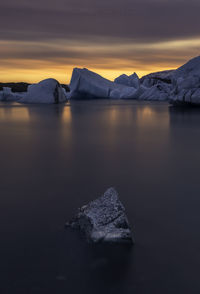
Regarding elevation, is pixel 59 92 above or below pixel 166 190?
above

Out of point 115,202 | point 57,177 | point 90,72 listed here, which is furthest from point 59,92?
point 115,202

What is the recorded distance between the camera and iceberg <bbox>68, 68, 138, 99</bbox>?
53.7 metres

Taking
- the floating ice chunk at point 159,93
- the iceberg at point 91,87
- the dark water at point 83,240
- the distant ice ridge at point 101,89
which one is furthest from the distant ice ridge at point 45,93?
the dark water at point 83,240

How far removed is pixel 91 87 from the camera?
2163 inches

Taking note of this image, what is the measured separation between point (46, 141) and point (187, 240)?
27.3ft

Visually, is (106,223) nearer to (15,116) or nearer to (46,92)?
(15,116)

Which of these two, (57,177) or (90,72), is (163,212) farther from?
(90,72)

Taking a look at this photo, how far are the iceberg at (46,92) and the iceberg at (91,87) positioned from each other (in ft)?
38.9

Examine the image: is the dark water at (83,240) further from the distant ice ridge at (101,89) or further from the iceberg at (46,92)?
the distant ice ridge at (101,89)

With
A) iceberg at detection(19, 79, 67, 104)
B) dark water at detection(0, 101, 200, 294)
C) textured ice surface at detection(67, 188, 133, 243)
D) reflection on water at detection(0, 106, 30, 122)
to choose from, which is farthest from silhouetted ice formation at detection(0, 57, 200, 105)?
textured ice surface at detection(67, 188, 133, 243)

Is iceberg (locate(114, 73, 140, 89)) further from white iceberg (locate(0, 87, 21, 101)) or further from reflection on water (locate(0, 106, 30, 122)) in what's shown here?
reflection on water (locate(0, 106, 30, 122))

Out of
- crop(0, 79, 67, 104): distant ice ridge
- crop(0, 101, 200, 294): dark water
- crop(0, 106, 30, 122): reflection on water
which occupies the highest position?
crop(0, 79, 67, 104): distant ice ridge

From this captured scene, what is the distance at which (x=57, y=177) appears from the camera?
6.16 m

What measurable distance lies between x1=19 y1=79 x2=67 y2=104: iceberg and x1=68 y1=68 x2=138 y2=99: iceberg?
1186cm
